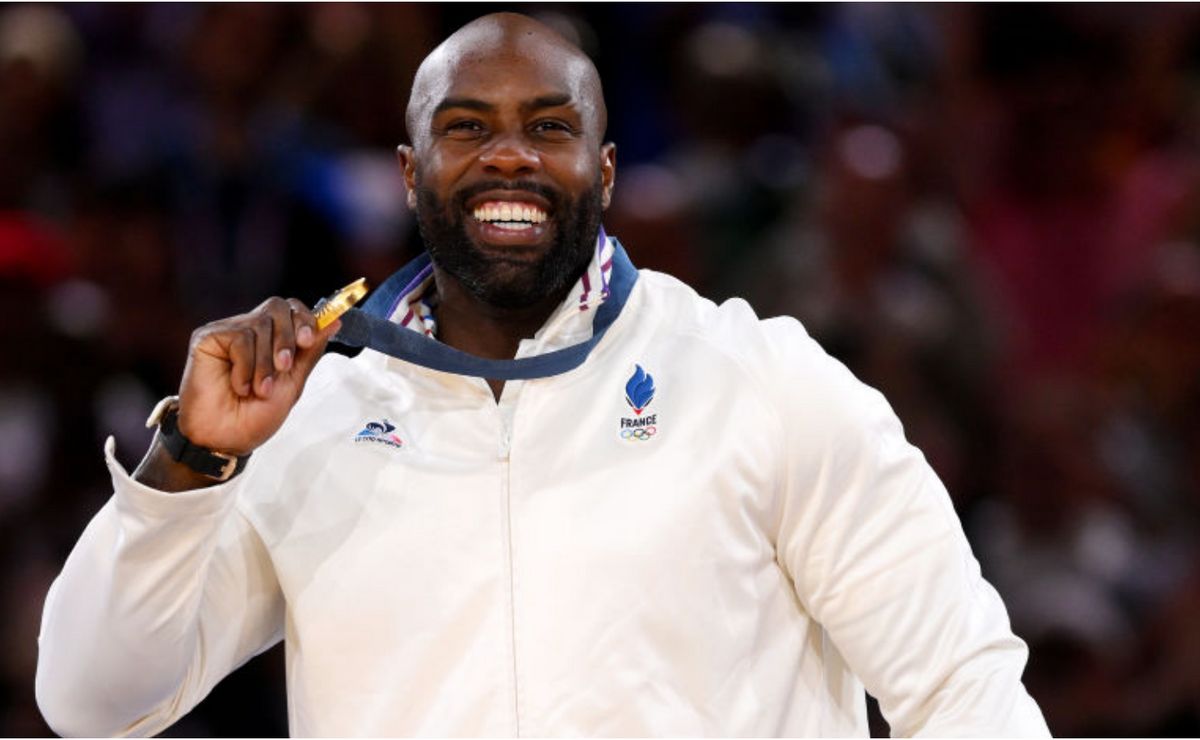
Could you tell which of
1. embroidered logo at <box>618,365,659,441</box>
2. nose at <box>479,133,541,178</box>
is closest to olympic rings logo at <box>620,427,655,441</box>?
embroidered logo at <box>618,365,659,441</box>

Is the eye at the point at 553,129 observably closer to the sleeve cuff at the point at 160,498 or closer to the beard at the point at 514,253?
the beard at the point at 514,253

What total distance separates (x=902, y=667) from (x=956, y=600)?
4.6 inches

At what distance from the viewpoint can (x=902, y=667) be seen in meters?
2.65

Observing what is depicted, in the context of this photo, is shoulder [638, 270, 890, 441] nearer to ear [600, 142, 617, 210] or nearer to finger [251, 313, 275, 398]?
ear [600, 142, 617, 210]

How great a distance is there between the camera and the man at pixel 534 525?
8.68ft

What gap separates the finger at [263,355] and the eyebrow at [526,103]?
472 mm

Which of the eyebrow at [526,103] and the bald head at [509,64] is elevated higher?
the bald head at [509,64]

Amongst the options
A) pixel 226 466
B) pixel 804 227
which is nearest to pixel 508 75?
pixel 226 466

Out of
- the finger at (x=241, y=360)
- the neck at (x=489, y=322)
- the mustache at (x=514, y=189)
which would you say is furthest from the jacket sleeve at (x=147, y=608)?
the mustache at (x=514, y=189)

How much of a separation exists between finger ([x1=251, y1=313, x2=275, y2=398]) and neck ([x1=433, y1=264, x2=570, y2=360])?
0.43 meters

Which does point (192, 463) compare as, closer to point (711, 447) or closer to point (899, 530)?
point (711, 447)

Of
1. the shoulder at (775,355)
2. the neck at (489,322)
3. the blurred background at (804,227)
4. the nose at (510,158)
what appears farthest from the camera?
the blurred background at (804,227)

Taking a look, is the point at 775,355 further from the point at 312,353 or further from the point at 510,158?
the point at 312,353

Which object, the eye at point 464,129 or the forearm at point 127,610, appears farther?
the eye at point 464,129
